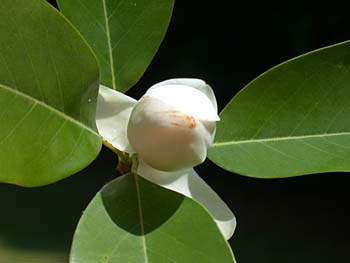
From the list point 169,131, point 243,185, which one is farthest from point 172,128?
point 243,185

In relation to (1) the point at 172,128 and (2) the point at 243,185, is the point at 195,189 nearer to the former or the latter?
(1) the point at 172,128

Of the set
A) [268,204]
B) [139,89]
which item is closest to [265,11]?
[139,89]

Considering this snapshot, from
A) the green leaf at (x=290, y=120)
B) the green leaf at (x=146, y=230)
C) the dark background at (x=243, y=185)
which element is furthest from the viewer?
the dark background at (x=243, y=185)

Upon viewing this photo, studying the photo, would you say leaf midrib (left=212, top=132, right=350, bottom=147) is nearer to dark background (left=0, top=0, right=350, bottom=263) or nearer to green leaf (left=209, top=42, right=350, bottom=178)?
green leaf (left=209, top=42, right=350, bottom=178)

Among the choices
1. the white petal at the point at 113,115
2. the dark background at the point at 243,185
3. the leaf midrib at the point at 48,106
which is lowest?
the dark background at the point at 243,185

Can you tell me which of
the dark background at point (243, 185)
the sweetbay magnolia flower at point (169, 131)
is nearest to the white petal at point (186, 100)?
the sweetbay magnolia flower at point (169, 131)

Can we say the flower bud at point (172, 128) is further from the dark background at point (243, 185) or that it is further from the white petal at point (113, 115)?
the dark background at point (243, 185)

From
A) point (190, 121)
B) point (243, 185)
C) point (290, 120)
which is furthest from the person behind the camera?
point (243, 185)
